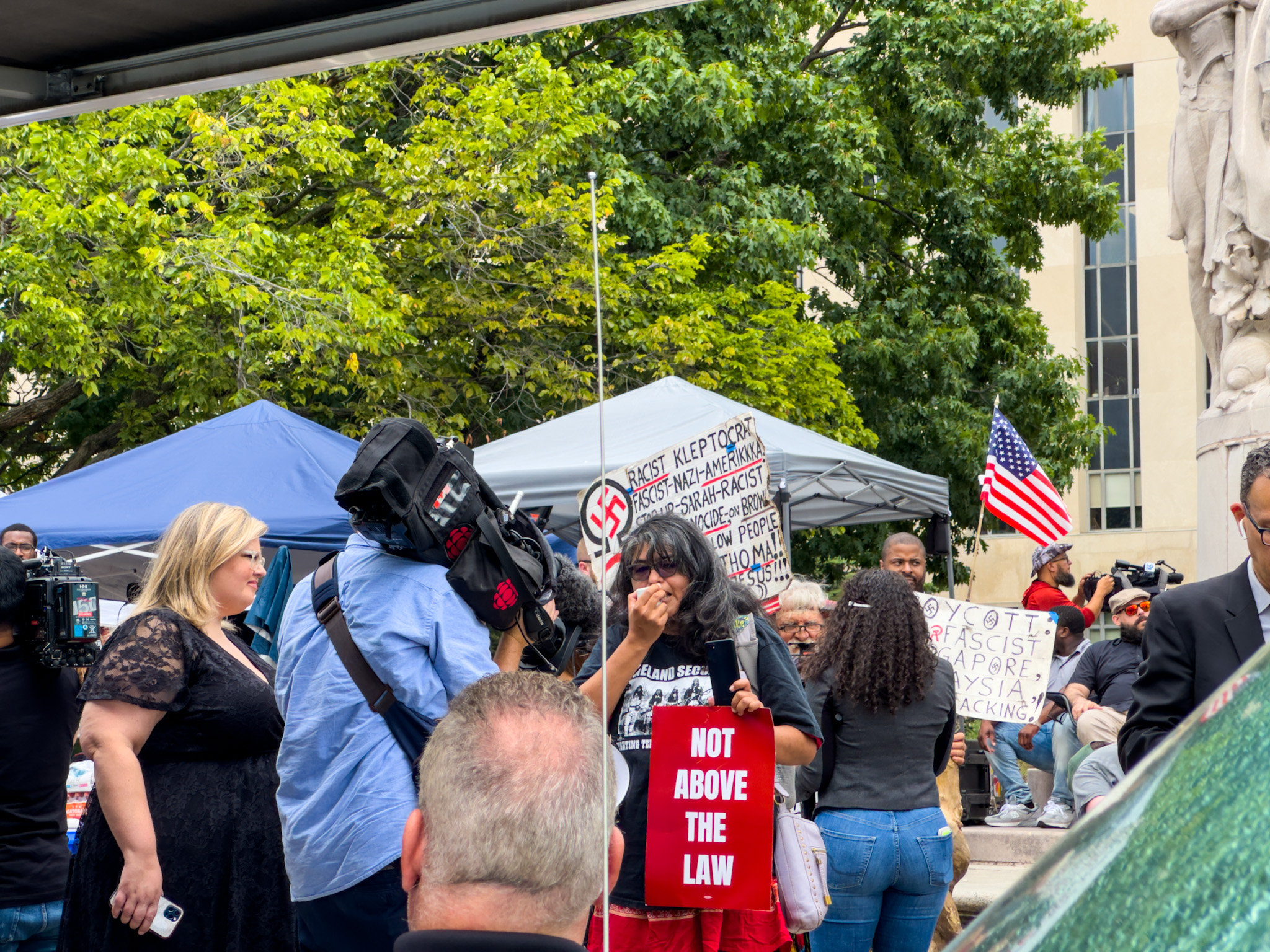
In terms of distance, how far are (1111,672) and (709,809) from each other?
5.03 m

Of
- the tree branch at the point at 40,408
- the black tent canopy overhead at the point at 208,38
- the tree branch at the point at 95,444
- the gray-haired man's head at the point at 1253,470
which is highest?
the black tent canopy overhead at the point at 208,38

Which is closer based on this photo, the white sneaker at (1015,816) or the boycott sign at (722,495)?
the boycott sign at (722,495)

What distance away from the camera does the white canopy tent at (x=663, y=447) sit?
A: 9141mm

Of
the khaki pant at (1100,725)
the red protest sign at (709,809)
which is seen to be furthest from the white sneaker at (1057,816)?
the red protest sign at (709,809)

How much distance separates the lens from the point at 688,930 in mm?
3705

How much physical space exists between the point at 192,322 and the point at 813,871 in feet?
39.7

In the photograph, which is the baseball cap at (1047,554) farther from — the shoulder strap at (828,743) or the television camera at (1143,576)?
the shoulder strap at (828,743)

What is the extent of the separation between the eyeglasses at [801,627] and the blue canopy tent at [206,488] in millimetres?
Answer: 3313

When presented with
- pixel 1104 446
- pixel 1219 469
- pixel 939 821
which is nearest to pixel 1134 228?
pixel 1104 446

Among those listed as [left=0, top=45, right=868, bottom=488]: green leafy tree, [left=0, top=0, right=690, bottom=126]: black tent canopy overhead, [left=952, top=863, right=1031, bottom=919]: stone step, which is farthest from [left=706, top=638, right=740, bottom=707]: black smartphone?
[left=0, top=45, right=868, bottom=488]: green leafy tree

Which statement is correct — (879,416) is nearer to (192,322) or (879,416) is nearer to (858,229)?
(858,229)

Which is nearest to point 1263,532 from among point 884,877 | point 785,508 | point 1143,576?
point 884,877

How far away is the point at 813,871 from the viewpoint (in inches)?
149

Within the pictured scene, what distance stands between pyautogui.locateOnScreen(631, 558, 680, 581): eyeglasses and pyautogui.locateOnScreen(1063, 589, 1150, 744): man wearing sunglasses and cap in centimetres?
446
